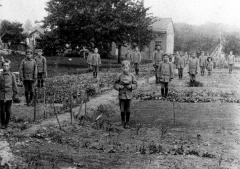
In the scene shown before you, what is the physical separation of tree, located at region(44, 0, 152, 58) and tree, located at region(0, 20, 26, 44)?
16.2m

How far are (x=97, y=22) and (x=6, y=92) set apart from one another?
89.8ft

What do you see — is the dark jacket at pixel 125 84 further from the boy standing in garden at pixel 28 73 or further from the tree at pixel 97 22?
the tree at pixel 97 22

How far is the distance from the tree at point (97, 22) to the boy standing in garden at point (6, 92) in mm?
26452

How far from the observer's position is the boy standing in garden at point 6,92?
11.0 metres

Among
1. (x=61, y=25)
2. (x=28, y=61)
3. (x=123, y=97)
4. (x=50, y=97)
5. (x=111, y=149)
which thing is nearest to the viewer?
(x=111, y=149)

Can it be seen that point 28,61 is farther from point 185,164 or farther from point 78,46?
point 78,46

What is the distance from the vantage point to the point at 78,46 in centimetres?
4116

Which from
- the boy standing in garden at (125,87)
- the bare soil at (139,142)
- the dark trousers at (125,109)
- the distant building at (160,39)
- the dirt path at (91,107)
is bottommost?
the bare soil at (139,142)

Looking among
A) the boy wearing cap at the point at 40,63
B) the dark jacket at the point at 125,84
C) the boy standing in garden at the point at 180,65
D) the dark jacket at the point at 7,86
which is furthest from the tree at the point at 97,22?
the dark jacket at the point at 7,86

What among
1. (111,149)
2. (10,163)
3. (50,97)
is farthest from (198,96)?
(10,163)

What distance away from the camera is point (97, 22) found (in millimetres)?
37844

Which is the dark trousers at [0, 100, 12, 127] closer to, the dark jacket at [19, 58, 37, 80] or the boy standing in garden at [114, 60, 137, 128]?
the boy standing in garden at [114, 60, 137, 128]

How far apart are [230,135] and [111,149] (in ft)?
11.1

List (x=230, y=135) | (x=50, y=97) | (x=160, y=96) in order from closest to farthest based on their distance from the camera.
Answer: (x=230, y=135) < (x=50, y=97) < (x=160, y=96)
